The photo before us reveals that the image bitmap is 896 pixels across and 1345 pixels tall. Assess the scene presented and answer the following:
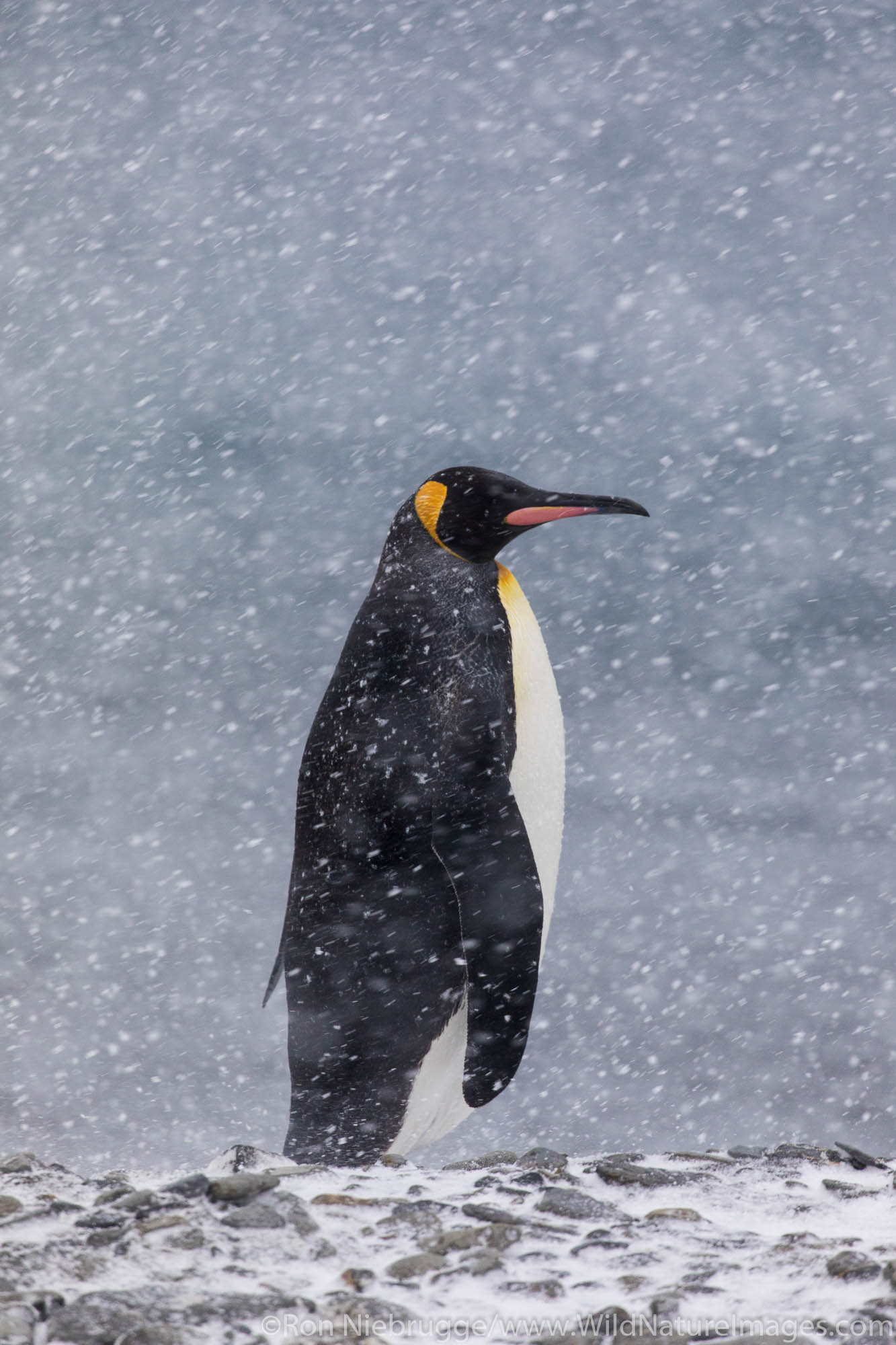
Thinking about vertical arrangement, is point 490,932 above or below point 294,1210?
below

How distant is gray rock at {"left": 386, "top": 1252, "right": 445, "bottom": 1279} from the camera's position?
7.24 feet

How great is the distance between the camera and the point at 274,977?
13.8ft

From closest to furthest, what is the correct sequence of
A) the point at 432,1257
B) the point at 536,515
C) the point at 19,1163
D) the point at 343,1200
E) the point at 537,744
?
the point at 432,1257, the point at 343,1200, the point at 19,1163, the point at 536,515, the point at 537,744

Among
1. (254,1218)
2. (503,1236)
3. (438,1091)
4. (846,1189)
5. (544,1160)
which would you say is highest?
(254,1218)

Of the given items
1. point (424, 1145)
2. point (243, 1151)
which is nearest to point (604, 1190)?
point (243, 1151)

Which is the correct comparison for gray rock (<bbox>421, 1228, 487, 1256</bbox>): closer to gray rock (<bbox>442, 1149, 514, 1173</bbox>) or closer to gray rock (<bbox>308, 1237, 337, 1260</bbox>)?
gray rock (<bbox>308, 1237, 337, 1260</bbox>)

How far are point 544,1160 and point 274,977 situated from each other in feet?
4.37

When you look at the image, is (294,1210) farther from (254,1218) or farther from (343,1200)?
(343,1200)

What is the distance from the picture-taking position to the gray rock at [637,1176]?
3.00m

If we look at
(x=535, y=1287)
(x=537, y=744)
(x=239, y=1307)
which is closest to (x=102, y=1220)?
(x=239, y=1307)

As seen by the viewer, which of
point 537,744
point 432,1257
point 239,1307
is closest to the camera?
point 239,1307

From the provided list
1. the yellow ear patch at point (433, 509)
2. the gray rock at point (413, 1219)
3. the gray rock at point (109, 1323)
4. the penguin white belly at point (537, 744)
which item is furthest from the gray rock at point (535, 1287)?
the yellow ear patch at point (433, 509)

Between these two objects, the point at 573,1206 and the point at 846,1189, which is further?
the point at 846,1189

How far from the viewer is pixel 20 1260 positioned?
2.09 metres
